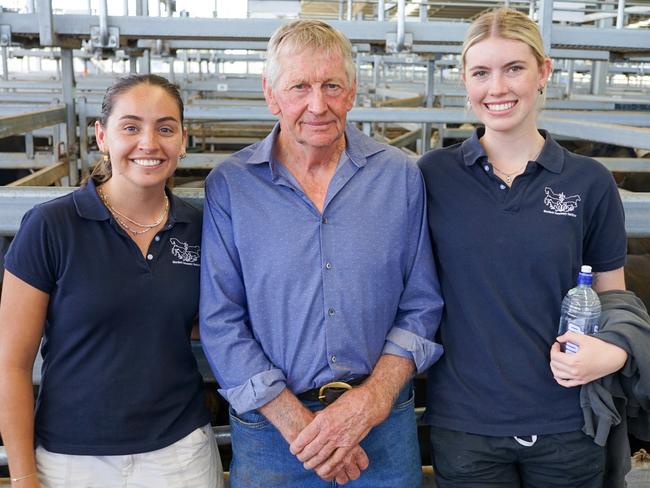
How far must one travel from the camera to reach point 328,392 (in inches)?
63.0

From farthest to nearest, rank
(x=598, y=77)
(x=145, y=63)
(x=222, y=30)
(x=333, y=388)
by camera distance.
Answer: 1. (x=598, y=77)
2. (x=145, y=63)
3. (x=222, y=30)
4. (x=333, y=388)

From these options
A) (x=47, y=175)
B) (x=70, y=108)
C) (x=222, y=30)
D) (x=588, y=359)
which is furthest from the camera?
(x=70, y=108)

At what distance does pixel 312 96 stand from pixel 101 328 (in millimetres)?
659

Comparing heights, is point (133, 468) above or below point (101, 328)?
→ below

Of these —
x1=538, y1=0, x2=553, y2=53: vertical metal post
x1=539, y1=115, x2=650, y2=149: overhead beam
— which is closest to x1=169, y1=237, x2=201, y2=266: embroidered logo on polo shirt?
x1=539, y1=115, x2=650, y2=149: overhead beam

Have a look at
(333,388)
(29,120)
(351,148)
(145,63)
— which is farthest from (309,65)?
(145,63)

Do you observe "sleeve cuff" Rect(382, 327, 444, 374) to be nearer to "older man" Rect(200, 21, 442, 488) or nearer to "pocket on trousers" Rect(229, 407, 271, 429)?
"older man" Rect(200, 21, 442, 488)

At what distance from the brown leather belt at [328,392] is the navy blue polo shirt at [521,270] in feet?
0.75

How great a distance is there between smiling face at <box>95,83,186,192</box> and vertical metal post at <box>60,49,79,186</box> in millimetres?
3016

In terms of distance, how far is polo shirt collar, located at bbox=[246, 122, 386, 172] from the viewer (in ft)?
5.38

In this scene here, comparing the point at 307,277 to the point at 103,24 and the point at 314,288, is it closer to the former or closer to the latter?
the point at 314,288

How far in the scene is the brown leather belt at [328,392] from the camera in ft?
5.21

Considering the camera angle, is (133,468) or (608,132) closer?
(133,468)

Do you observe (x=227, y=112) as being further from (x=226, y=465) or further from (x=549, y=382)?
(x=549, y=382)
